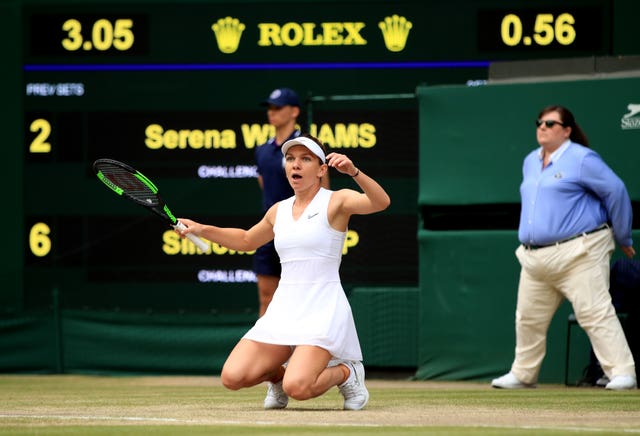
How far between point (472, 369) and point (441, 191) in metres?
1.42

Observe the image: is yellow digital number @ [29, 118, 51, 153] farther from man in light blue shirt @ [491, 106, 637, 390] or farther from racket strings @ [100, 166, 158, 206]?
man in light blue shirt @ [491, 106, 637, 390]

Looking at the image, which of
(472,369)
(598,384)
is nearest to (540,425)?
(598,384)

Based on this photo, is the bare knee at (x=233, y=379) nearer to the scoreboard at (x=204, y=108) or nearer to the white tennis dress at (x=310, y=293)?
the white tennis dress at (x=310, y=293)

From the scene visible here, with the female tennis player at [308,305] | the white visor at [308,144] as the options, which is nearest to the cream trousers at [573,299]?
the female tennis player at [308,305]

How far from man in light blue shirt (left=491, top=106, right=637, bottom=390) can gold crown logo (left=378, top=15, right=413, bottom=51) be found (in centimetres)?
245

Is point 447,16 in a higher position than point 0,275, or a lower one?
higher

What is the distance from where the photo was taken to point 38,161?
1201cm

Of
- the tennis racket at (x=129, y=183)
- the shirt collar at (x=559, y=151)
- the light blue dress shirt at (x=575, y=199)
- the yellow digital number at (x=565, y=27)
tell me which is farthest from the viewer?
the yellow digital number at (x=565, y=27)

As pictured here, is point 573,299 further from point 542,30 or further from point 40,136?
point 40,136

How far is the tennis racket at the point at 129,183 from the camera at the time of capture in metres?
7.72

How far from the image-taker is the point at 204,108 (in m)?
11.9

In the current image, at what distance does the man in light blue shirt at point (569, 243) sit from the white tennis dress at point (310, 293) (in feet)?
7.96

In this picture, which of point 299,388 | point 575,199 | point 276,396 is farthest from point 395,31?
point 299,388

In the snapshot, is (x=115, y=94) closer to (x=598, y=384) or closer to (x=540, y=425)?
(x=598, y=384)
